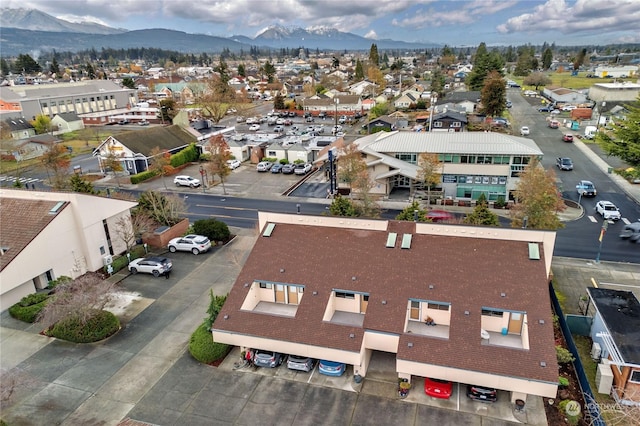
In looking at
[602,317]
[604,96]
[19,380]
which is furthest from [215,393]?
[604,96]

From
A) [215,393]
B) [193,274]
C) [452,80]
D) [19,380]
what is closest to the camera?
[19,380]

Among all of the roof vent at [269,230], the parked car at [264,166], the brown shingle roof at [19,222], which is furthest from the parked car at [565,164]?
the brown shingle roof at [19,222]

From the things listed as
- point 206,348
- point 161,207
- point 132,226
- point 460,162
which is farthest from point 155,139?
point 206,348

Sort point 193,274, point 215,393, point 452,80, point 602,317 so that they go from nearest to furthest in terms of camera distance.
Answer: point 215,393
point 602,317
point 193,274
point 452,80

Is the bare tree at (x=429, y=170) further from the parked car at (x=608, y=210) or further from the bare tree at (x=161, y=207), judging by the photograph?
the bare tree at (x=161, y=207)

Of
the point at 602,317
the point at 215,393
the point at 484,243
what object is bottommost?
the point at 215,393

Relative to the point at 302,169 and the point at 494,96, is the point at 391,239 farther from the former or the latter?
the point at 494,96

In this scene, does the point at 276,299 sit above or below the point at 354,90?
below

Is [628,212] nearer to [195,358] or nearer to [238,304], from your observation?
[238,304]

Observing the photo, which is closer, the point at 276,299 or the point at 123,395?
the point at 123,395
